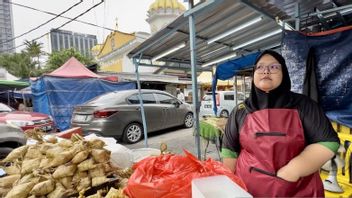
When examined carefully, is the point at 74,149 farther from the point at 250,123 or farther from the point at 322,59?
the point at 322,59

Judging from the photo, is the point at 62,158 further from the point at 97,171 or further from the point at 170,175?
the point at 170,175

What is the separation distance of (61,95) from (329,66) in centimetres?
994

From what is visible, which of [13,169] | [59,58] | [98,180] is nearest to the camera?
[98,180]

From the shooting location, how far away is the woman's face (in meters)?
1.69

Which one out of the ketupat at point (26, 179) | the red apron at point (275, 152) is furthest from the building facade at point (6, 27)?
the red apron at point (275, 152)

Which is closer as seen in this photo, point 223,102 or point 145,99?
point 145,99

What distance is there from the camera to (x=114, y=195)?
5.09ft

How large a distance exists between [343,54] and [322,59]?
0.76 ft

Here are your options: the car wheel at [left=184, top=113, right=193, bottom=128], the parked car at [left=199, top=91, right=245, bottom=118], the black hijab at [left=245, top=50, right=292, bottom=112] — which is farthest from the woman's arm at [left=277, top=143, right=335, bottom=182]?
the parked car at [left=199, top=91, right=245, bottom=118]

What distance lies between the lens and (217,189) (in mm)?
1088

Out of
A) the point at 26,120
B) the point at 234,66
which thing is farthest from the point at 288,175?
the point at 26,120

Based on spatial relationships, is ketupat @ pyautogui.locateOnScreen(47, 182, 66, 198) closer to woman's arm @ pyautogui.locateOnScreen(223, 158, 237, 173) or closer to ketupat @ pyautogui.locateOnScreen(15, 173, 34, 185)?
ketupat @ pyautogui.locateOnScreen(15, 173, 34, 185)

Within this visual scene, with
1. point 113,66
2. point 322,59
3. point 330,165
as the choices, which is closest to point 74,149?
point 330,165

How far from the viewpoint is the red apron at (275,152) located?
1537mm
